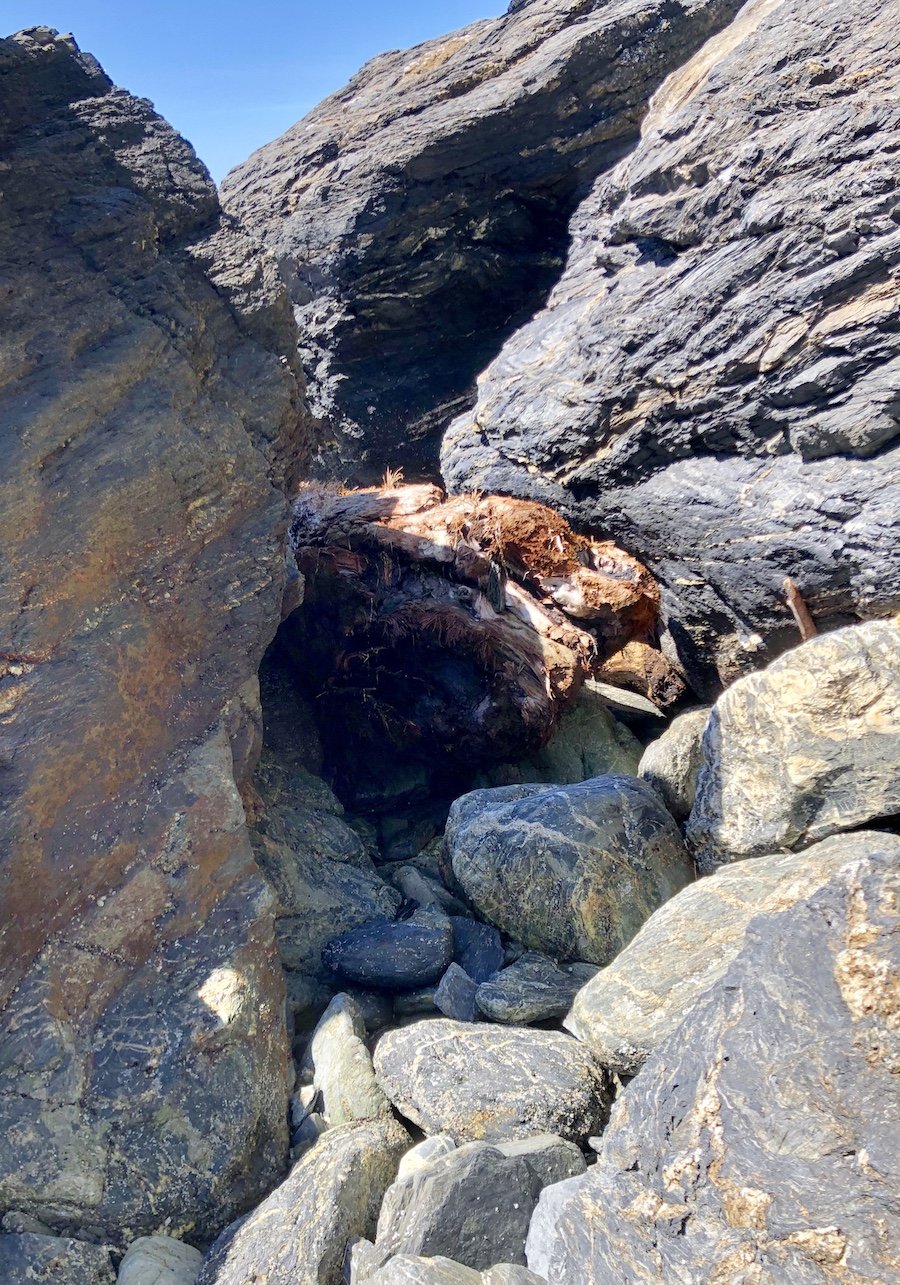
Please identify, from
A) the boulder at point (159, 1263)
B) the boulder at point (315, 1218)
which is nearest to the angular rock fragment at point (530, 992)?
the boulder at point (315, 1218)

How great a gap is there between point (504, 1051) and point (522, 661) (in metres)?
2.35

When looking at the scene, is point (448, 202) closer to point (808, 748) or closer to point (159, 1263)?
point (808, 748)

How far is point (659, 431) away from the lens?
5516mm

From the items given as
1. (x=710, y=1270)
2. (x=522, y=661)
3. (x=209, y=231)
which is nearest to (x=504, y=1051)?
(x=710, y=1270)

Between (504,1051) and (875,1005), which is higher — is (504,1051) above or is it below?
below

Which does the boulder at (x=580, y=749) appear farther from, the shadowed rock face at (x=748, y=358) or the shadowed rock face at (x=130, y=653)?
the shadowed rock face at (x=130, y=653)

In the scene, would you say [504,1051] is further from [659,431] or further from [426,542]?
[659,431]

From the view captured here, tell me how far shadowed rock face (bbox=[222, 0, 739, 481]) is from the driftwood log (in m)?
2.53

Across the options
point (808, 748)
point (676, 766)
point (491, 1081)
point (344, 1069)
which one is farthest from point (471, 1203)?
point (676, 766)

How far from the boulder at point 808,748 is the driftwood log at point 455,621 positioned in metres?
1.41

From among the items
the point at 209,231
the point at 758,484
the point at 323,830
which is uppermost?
the point at 209,231

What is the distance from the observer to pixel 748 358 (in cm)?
505

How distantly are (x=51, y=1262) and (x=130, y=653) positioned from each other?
7.03 ft

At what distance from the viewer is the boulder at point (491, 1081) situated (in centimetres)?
320
